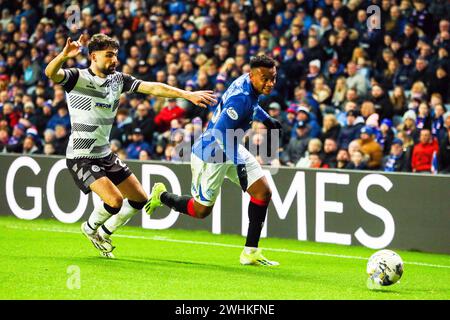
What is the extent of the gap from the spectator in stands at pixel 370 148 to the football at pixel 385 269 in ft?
17.4

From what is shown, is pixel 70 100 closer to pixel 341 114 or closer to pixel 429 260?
pixel 429 260

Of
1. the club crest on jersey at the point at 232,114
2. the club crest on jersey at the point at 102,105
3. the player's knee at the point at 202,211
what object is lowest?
the player's knee at the point at 202,211

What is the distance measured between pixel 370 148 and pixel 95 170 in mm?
5283

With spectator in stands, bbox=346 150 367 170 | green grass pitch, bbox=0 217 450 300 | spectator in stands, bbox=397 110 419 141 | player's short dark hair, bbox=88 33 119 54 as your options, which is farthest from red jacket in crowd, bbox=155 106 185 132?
player's short dark hair, bbox=88 33 119 54

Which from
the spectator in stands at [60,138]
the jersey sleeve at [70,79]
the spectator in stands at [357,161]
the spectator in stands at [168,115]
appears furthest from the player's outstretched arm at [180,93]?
the spectator in stands at [60,138]

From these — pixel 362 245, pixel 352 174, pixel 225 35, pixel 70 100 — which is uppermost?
pixel 225 35

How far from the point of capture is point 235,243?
508 inches

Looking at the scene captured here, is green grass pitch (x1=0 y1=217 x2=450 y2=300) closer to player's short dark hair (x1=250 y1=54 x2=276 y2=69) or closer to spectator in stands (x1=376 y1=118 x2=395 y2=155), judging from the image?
player's short dark hair (x1=250 y1=54 x2=276 y2=69)

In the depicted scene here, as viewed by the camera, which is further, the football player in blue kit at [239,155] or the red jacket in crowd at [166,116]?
the red jacket in crowd at [166,116]

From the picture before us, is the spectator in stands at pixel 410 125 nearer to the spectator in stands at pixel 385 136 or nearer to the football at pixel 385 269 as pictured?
the spectator in stands at pixel 385 136

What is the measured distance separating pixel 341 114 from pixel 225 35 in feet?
11.8

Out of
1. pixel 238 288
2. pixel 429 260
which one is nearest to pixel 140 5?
pixel 429 260

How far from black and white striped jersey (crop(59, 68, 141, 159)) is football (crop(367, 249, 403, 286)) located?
10.7 ft

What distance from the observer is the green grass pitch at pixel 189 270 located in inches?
324
